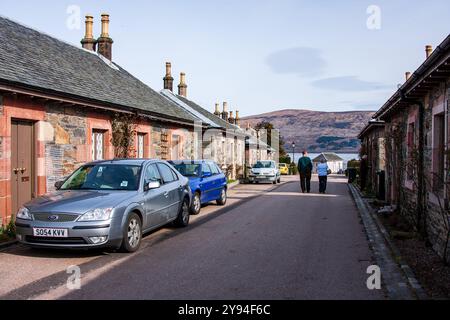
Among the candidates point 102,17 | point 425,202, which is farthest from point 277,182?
point 425,202

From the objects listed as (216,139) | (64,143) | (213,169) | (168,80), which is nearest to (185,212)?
(64,143)

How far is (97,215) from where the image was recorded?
720cm

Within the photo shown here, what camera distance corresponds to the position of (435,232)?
27.6 ft

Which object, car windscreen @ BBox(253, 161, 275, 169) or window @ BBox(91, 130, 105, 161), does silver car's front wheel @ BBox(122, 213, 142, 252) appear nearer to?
window @ BBox(91, 130, 105, 161)

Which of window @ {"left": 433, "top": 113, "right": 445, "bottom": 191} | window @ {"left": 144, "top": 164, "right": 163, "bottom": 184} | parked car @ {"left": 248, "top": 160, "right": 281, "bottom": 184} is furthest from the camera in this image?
parked car @ {"left": 248, "top": 160, "right": 281, "bottom": 184}

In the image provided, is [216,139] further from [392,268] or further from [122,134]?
[392,268]

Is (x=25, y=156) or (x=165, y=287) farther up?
(x=25, y=156)

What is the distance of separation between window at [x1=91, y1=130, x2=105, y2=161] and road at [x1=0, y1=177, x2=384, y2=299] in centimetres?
394

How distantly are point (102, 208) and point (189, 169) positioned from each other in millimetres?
6720

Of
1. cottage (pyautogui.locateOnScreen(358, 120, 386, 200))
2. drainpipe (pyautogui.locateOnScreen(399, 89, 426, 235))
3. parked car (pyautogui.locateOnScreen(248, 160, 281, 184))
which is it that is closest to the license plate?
drainpipe (pyautogui.locateOnScreen(399, 89, 426, 235))

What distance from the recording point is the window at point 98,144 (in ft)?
44.0

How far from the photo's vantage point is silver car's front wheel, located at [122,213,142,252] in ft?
25.0

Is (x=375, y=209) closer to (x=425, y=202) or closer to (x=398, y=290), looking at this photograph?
(x=425, y=202)

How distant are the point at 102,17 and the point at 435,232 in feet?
56.1
